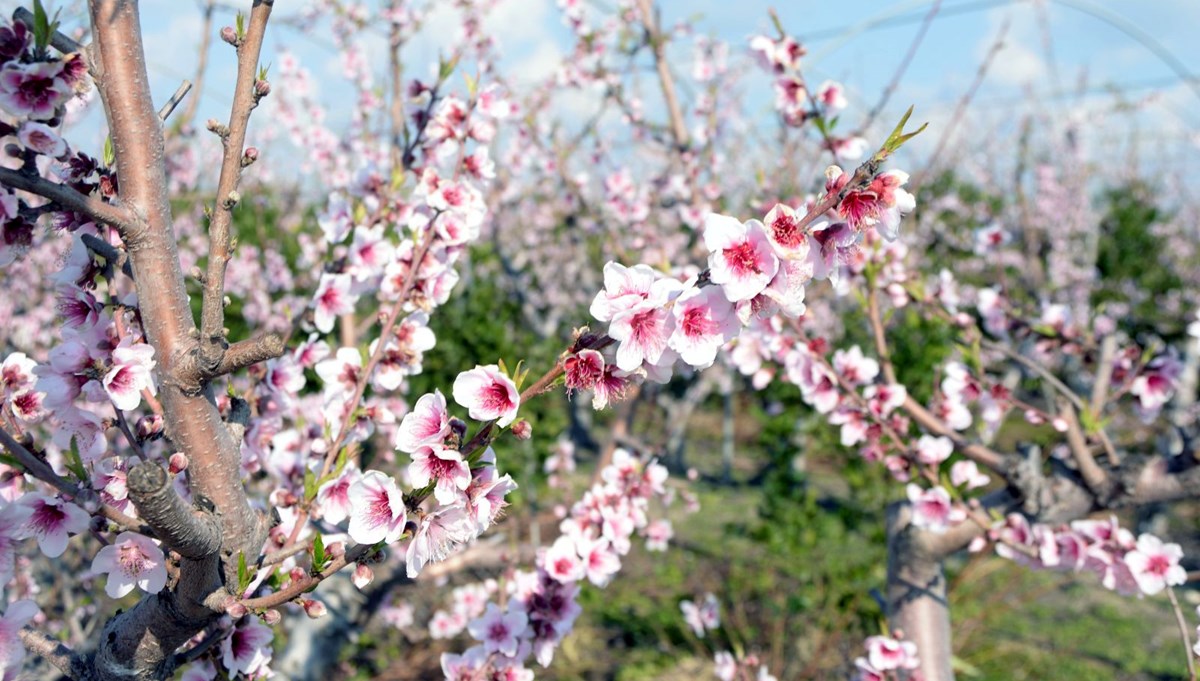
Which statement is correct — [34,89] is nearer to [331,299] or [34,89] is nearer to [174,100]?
[174,100]

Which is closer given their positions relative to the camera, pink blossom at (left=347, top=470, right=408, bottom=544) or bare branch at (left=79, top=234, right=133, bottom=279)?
pink blossom at (left=347, top=470, right=408, bottom=544)

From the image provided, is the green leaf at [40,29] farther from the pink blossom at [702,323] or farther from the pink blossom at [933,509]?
the pink blossom at [933,509]

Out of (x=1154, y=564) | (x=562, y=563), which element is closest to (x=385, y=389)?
(x=562, y=563)

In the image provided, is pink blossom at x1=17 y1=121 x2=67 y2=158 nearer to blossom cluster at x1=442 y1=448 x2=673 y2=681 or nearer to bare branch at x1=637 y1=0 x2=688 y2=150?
blossom cluster at x1=442 y1=448 x2=673 y2=681

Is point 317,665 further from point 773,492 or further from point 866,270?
point 773,492

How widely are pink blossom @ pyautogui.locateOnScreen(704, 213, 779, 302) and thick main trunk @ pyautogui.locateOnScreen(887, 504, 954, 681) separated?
5.88 feet

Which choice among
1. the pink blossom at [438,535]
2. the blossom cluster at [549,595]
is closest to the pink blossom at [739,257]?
the pink blossom at [438,535]

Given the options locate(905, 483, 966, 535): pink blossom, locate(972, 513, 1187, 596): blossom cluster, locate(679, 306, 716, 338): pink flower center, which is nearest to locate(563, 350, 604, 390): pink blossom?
locate(679, 306, 716, 338): pink flower center

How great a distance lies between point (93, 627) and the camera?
270cm

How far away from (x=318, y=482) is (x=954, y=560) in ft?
23.1

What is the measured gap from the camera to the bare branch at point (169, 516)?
A: 2.91 ft

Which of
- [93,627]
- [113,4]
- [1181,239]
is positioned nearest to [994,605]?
[93,627]

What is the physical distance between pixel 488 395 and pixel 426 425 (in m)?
0.09

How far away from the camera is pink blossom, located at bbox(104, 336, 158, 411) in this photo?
3.67 ft
